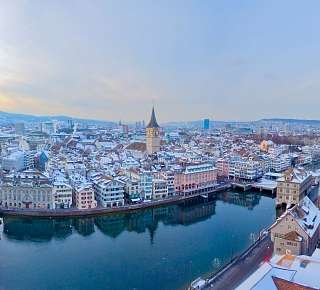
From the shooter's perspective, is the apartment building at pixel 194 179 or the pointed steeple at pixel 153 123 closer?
the apartment building at pixel 194 179

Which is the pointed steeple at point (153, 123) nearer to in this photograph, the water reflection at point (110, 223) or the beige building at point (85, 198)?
the water reflection at point (110, 223)

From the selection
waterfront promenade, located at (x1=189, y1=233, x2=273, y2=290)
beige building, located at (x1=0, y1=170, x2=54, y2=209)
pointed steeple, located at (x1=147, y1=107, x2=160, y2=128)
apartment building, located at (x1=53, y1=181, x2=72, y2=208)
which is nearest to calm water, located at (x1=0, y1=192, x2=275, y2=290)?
waterfront promenade, located at (x1=189, y1=233, x2=273, y2=290)

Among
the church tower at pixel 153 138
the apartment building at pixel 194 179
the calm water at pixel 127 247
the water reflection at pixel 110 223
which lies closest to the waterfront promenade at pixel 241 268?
the calm water at pixel 127 247

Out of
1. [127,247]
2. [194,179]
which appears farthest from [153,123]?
[127,247]

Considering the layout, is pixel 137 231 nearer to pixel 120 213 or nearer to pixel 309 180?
pixel 120 213

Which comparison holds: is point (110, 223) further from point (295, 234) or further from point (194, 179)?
point (295, 234)

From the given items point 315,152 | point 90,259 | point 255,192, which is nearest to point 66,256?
point 90,259
